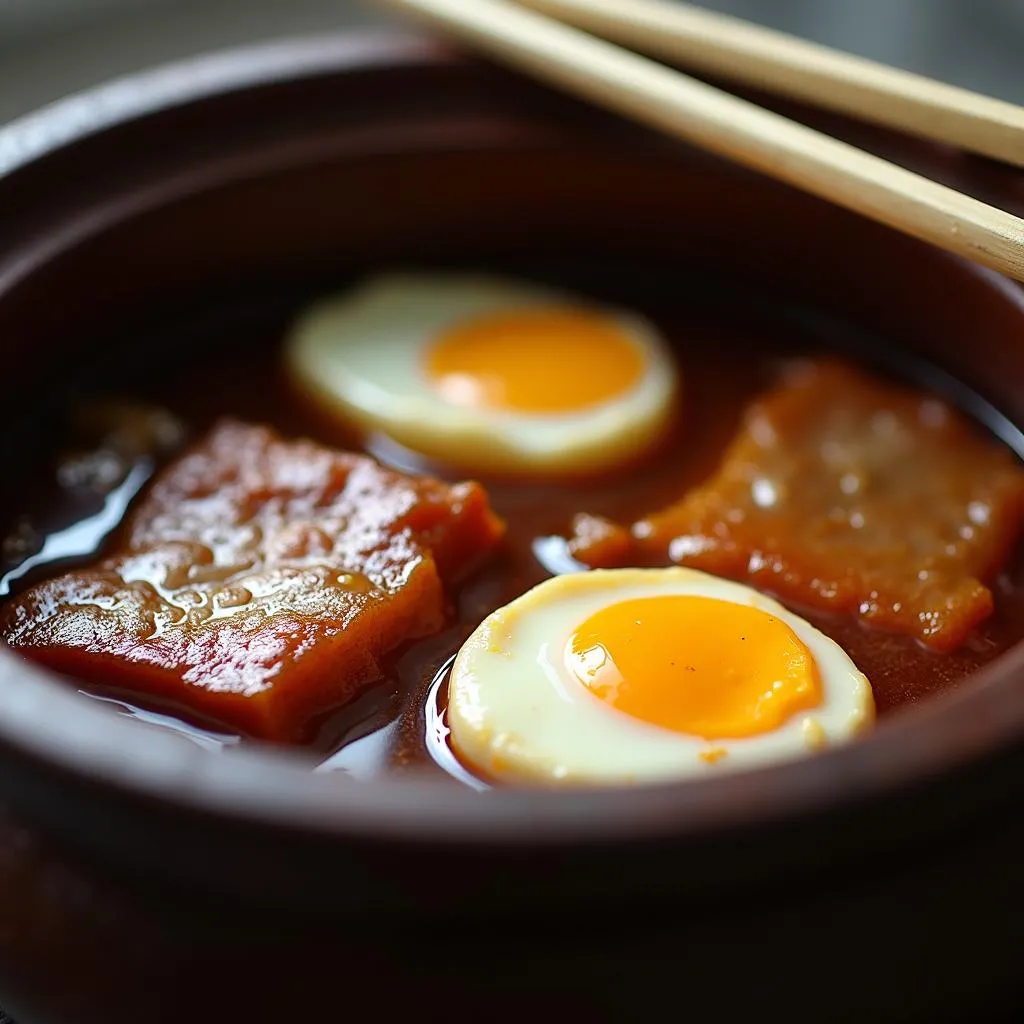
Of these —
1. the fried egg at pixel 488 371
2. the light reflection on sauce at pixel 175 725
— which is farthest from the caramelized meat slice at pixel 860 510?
the light reflection on sauce at pixel 175 725

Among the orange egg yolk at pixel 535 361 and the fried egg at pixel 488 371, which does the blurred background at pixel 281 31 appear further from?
the orange egg yolk at pixel 535 361

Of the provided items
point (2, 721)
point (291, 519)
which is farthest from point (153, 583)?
point (2, 721)

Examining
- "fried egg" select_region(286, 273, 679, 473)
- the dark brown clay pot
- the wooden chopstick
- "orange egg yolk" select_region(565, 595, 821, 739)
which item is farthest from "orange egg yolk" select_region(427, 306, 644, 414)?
the dark brown clay pot

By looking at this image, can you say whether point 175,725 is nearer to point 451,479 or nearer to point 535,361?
point 451,479

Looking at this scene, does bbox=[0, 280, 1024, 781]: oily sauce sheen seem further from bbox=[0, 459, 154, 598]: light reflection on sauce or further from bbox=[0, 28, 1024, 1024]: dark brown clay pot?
bbox=[0, 28, 1024, 1024]: dark brown clay pot

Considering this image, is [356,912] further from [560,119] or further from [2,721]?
[560,119]

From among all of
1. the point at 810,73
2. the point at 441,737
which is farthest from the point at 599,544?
the point at 810,73

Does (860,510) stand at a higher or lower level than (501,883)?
lower
